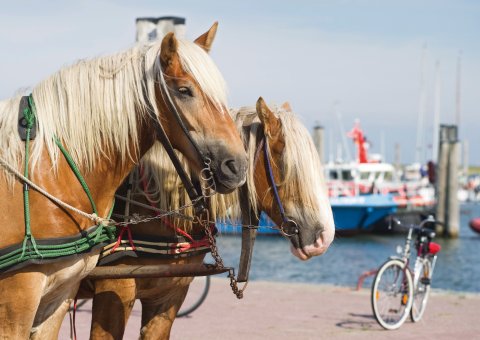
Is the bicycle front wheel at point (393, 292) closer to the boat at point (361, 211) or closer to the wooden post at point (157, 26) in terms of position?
the wooden post at point (157, 26)

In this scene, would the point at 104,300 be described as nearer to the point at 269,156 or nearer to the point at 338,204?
the point at 269,156

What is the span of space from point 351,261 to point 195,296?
65.8ft

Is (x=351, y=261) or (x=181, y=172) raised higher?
(x=181, y=172)

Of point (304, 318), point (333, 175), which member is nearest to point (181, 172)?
point (304, 318)

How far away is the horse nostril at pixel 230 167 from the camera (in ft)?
12.0

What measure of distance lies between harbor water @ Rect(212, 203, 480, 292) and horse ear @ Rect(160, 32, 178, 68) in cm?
1411

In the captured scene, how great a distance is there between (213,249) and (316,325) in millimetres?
4841

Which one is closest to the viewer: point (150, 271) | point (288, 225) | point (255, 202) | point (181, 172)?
point (181, 172)

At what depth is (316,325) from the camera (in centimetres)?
910

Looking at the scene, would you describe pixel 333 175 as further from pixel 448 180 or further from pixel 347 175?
pixel 448 180

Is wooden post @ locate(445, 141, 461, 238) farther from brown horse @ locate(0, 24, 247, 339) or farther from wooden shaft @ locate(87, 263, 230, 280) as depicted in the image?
brown horse @ locate(0, 24, 247, 339)

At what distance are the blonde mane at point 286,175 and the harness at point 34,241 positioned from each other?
0.88 meters

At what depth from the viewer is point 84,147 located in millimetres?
3697

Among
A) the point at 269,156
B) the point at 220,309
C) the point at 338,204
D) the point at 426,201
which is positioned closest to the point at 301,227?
the point at 269,156
